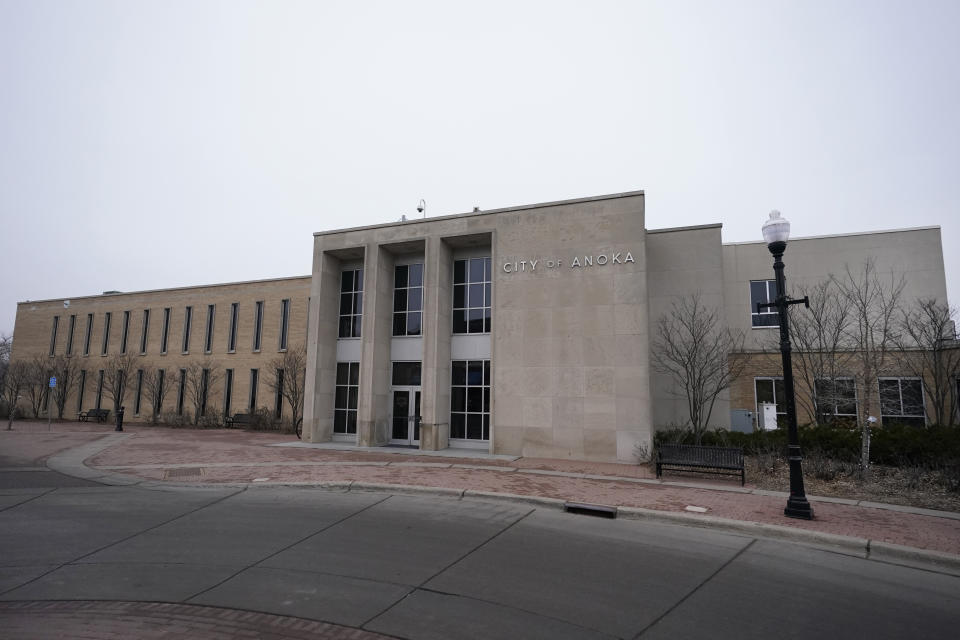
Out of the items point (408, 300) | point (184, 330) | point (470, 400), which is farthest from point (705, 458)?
point (184, 330)

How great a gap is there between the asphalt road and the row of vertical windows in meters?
25.5

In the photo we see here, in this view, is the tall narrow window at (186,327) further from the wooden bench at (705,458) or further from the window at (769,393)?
the window at (769,393)

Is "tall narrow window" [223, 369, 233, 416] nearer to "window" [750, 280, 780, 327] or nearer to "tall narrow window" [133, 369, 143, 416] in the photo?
"tall narrow window" [133, 369, 143, 416]

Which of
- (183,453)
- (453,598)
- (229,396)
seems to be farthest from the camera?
Result: (229,396)

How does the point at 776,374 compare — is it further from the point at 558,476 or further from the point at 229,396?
the point at 229,396

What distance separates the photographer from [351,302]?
74.7 ft

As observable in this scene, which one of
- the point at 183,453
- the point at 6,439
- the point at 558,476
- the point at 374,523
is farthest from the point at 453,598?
the point at 6,439

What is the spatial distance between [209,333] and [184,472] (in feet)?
85.7

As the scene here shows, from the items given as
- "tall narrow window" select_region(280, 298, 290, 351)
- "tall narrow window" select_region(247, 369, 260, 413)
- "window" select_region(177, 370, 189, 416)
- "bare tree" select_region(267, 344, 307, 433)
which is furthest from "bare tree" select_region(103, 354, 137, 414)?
"tall narrow window" select_region(280, 298, 290, 351)

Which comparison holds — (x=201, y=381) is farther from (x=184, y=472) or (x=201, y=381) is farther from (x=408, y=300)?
(x=184, y=472)

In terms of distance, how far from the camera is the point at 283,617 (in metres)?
Result: 5.20

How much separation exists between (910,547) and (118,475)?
1665cm

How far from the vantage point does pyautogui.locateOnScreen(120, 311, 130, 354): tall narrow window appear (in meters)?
40.4

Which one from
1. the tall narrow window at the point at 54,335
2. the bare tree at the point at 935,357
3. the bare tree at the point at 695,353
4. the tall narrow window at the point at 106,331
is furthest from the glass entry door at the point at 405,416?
the tall narrow window at the point at 54,335
